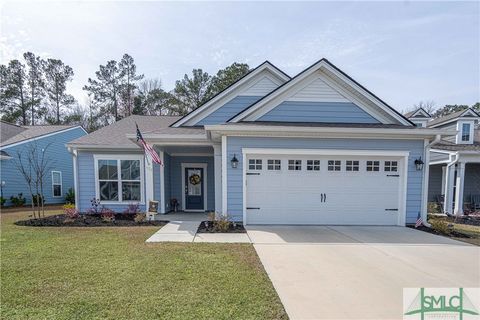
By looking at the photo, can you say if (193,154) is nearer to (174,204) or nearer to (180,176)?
(180,176)

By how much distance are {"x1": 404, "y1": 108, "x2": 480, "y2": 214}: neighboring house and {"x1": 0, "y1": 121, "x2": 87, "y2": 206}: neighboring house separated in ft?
71.4

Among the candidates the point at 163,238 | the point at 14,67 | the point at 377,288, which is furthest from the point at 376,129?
the point at 14,67

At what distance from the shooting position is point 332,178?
850 centimetres

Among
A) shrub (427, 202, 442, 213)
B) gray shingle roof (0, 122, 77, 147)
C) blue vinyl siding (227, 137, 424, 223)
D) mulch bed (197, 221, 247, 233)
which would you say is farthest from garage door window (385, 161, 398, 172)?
gray shingle roof (0, 122, 77, 147)

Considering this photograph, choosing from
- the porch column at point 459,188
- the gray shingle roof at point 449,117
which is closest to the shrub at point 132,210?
the porch column at point 459,188

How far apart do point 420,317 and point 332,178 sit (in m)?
5.52

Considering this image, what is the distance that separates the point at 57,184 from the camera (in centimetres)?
1716

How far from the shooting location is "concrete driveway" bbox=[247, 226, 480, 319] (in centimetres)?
337

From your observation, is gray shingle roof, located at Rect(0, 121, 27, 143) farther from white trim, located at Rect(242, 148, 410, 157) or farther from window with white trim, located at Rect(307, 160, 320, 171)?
window with white trim, located at Rect(307, 160, 320, 171)

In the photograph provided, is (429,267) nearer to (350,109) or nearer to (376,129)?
(376,129)

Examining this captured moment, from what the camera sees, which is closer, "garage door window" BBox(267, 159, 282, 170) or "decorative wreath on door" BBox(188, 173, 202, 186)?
"garage door window" BBox(267, 159, 282, 170)

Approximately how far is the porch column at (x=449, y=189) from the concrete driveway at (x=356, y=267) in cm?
736

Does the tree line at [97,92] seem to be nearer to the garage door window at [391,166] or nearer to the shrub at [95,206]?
the shrub at [95,206]

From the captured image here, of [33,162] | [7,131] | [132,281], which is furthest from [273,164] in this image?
[7,131]
